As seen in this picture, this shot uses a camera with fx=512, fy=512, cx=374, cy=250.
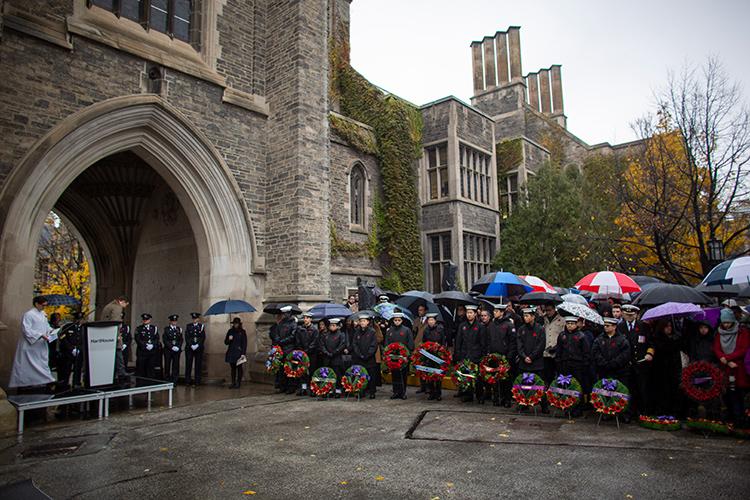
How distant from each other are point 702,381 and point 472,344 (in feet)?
11.8

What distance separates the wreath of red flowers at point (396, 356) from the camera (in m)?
9.50

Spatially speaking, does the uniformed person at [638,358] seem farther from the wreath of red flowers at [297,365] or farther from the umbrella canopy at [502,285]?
the wreath of red flowers at [297,365]

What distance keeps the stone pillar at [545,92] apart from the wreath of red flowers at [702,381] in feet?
111

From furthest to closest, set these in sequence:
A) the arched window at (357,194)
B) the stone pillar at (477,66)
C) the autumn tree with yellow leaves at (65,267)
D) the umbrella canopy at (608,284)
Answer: the stone pillar at (477,66) < the autumn tree with yellow leaves at (65,267) < the arched window at (357,194) < the umbrella canopy at (608,284)

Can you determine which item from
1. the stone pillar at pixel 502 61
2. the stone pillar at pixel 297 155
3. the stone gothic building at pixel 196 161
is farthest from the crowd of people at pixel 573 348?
the stone pillar at pixel 502 61

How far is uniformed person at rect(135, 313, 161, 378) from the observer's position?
446 inches

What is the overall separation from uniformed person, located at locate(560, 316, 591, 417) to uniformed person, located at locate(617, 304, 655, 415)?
56cm

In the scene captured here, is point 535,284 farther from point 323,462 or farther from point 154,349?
point 154,349

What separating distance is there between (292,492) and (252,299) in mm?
8500

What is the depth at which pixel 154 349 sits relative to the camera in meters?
11.5

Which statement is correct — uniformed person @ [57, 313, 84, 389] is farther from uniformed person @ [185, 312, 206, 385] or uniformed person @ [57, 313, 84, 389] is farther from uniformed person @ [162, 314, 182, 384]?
uniformed person @ [185, 312, 206, 385]

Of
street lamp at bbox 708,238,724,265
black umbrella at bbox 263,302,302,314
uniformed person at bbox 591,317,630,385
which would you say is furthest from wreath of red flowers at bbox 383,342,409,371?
street lamp at bbox 708,238,724,265

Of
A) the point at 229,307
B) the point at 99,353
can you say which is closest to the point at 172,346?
the point at 229,307

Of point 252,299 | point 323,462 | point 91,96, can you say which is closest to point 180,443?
point 323,462
